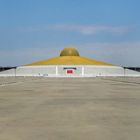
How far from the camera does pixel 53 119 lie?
10.8 meters

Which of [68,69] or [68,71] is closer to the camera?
[68,71]

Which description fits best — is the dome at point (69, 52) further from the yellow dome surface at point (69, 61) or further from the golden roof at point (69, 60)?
the yellow dome surface at point (69, 61)

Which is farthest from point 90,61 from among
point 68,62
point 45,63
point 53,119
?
point 53,119

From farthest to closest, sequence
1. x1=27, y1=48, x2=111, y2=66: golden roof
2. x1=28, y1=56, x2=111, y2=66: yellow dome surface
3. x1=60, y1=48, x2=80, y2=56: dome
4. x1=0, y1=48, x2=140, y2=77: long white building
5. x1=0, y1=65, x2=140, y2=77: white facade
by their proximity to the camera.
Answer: x1=60, y1=48, x2=80, y2=56: dome, x1=27, y1=48, x2=111, y2=66: golden roof, x1=28, y1=56, x2=111, y2=66: yellow dome surface, x1=0, y1=48, x2=140, y2=77: long white building, x1=0, y1=65, x2=140, y2=77: white facade

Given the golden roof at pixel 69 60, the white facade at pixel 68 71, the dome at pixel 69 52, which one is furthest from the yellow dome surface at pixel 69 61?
the white facade at pixel 68 71

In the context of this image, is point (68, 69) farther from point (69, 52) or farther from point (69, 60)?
point (69, 52)

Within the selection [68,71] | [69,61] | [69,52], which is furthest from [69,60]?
[68,71]

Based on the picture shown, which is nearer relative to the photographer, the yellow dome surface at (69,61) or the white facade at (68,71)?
the white facade at (68,71)

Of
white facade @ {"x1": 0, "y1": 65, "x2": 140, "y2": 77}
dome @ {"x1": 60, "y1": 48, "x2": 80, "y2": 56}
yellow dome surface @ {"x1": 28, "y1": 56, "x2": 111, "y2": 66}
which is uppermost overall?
dome @ {"x1": 60, "y1": 48, "x2": 80, "y2": 56}

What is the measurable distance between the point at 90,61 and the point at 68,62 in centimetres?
1189

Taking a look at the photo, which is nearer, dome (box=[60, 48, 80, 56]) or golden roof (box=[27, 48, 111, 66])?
golden roof (box=[27, 48, 111, 66])

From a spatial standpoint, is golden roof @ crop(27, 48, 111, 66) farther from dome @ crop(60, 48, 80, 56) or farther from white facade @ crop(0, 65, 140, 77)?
white facade @ crop(0, 65, 140, 77)

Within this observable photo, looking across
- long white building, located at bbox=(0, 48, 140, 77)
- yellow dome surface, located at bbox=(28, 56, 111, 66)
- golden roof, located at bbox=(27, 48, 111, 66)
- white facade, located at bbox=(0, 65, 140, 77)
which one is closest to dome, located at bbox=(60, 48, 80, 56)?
golden roof, located at bbox=(27, 48, 111, 66)

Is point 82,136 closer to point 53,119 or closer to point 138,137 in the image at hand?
point 138,137
